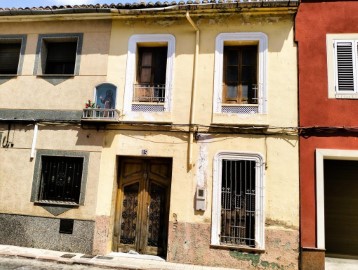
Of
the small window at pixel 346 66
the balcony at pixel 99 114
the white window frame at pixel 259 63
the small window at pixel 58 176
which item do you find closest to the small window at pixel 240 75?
the white window frame at pixel 259 63

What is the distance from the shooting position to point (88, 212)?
8109 millimetres

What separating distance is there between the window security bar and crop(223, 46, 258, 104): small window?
1682 millimetres

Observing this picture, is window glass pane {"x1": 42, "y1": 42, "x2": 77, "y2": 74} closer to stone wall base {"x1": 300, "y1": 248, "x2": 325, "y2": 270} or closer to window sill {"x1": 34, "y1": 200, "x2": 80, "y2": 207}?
window sill {"x1": 34, "y1": 200, "x2": 80, "y2": 207}

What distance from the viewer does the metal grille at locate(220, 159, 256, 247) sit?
24.8 ft

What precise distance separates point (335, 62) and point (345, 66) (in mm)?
265

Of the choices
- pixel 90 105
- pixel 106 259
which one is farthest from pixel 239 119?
pixel 106 259

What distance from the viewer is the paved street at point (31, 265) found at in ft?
22.8

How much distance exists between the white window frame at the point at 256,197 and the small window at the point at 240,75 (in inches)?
56.0

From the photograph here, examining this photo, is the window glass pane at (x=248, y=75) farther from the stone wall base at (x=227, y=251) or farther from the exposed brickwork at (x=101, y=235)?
the exposed brickwork at (x=101, y=235)

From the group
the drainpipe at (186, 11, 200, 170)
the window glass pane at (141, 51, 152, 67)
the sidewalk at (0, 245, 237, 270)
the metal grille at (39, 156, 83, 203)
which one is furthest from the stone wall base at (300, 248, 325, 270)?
the window glass pane at (141, 51, 152, 67)

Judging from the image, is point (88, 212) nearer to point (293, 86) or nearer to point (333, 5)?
point (293, 86)

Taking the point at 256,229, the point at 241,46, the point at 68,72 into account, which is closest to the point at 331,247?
the point at 256,229

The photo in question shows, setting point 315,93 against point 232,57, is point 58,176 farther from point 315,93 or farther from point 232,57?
point 315,93

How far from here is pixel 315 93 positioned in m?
7.70
